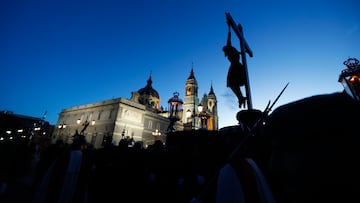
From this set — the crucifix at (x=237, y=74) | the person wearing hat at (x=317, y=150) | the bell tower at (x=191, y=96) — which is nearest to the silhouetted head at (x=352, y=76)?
the crucifix at (x=237, y=74)

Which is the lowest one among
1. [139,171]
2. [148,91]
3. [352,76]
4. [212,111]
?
[139,171]

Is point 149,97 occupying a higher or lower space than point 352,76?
higher

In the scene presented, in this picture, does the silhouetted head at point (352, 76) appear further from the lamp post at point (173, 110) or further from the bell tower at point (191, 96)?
the bell tower at point (191, 96)

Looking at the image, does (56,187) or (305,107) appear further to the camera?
(56,187)

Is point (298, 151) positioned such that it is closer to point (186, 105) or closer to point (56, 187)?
point (56, 187)

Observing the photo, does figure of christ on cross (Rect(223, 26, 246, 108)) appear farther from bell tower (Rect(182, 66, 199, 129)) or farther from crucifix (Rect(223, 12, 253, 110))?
bell tower (Rect(182, 66, 199, 129))

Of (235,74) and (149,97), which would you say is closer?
(235,74)

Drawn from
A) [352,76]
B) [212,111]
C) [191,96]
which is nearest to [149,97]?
[191,96]

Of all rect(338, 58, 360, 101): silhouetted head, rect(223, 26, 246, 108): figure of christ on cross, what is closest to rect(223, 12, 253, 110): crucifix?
rect(223, 26, 246, 108): figure of christ on cross

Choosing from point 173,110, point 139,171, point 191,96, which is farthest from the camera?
point 191,96

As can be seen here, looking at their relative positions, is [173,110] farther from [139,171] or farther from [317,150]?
[317,150]

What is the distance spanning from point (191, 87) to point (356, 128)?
170 feet

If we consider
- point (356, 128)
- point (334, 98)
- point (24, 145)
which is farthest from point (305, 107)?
point (24, 145)

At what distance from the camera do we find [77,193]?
2.87m
